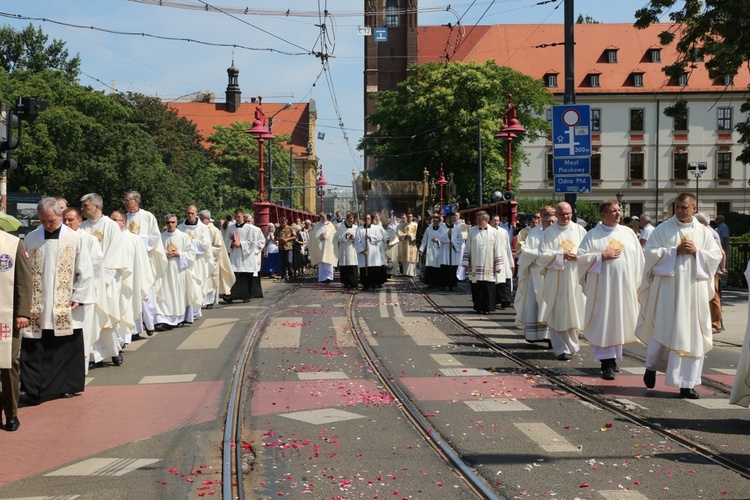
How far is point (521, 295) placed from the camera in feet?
44.6

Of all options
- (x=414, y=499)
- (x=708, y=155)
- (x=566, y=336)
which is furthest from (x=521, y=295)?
(x=708, y=155)

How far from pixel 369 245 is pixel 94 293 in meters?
15.1

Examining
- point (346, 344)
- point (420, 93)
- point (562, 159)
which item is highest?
point (420, 93)

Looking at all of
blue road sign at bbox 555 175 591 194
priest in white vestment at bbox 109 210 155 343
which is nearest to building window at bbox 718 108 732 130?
blue road sign at bbox 555 175 591 194

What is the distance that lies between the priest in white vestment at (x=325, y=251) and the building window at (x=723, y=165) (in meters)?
51.9

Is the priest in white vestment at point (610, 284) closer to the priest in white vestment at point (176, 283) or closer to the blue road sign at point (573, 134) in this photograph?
the blue road sign at point (573, 134)

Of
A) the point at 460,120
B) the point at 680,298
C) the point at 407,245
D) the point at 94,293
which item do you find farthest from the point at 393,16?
the point at 680,298

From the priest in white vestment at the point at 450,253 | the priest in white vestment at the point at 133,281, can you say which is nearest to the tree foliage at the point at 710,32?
the priest in white vestment at the point at 450,253

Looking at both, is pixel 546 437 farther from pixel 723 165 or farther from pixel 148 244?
pixel 723 165

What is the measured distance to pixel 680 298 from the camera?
9195 millimetres

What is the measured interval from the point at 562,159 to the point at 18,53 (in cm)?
5640

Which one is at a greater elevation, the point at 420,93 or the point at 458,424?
the point at 420,93

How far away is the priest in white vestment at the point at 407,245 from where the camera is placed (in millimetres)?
29920

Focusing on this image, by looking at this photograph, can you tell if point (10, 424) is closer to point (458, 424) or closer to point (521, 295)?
point (458, 424)
